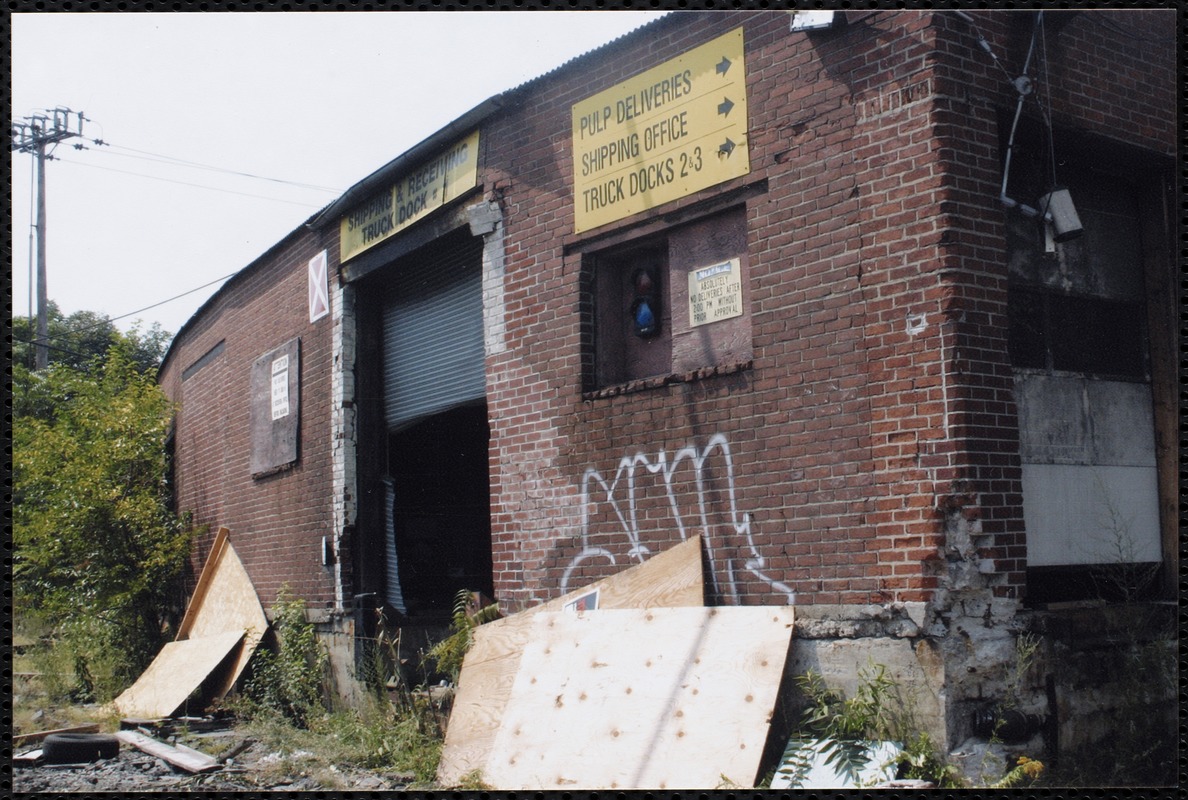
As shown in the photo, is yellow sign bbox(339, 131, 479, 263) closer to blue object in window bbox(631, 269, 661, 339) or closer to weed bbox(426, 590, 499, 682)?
blue object in window bbox(631, 269, 661, 339)

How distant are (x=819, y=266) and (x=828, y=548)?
161cm

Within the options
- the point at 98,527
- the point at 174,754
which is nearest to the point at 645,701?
the point at 174,754

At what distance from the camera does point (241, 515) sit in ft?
44.7

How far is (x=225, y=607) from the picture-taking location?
12938 millimetres

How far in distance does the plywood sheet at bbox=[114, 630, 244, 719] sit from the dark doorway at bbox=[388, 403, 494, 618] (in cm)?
230

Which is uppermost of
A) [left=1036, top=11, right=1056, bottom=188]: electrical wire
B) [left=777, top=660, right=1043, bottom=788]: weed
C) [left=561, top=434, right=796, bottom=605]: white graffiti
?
[left=1036, top=11, right=1056, bottom=188]: electrical wire

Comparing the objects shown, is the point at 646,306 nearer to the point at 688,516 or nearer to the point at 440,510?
the point at 688,516

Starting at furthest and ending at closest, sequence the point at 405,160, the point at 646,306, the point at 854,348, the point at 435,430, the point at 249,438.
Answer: the point at 249,438
the point at 435,430
the point at 405,160
the point at 646,306
the point at 854,348

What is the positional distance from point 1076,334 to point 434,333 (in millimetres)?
5519

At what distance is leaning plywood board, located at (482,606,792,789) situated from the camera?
584cm

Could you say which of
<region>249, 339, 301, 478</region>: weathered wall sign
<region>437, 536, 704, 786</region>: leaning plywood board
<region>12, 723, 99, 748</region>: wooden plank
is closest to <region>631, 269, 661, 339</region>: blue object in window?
<region>437, 536, 704, 786</region>: leaning plywood board

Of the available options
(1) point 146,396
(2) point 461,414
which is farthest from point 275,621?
(1) point 146,396

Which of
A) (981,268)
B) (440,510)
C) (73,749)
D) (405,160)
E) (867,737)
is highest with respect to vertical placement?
(405,160)

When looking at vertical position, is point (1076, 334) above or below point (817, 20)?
below
